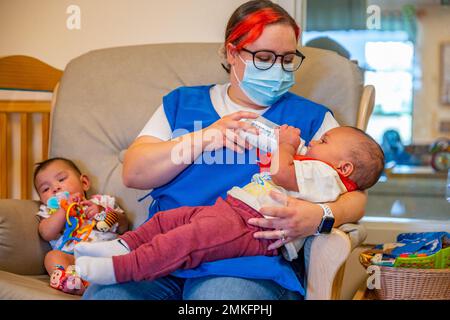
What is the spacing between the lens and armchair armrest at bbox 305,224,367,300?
1272 mm

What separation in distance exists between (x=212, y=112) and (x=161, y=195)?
250 millimetres

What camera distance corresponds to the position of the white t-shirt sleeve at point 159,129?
1604 millimetres

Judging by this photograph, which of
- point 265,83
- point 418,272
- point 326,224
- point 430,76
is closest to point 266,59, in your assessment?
point 265,83

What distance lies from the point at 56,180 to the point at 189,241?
2.14 feet

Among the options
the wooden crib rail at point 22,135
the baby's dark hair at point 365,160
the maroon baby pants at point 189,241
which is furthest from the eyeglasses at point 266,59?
the wooden crib rail at point 22,135

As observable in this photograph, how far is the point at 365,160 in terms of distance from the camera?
143 cm

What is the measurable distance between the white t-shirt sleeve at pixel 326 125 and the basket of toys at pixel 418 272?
0.45 metres

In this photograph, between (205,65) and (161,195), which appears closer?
(161,195)

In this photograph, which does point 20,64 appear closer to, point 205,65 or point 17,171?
point 17,171

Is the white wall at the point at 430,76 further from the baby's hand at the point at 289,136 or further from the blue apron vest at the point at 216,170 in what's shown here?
the baby's hand at the point at 289,136

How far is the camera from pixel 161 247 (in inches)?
49.1

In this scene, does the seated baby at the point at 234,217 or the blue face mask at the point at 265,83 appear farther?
the blue face mask at the point at 265,83

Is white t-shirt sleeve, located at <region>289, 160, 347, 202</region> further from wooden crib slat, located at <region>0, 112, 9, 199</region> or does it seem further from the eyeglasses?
Answer: wooden crib slat, located at <region>0, 112, 9, 199</region>

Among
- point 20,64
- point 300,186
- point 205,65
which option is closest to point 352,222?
point 300,186
